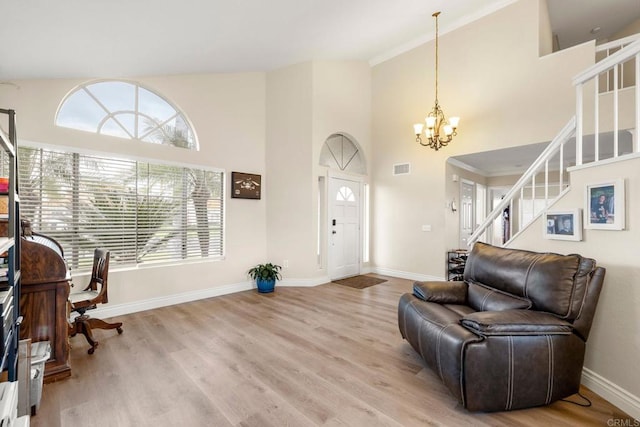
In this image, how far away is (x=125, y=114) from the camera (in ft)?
11.6

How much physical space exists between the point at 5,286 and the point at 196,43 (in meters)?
2.80

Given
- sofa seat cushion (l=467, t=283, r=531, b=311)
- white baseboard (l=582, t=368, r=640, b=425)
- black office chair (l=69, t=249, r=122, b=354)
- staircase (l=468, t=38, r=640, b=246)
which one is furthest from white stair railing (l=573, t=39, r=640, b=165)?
black office chair (l=69, t=249, r=122, b=354)

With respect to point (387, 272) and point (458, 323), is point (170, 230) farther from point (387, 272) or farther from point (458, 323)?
point (387, 272)

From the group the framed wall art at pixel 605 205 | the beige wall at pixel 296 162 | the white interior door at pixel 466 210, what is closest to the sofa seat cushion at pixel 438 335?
the framed wall art at pixel 605 205

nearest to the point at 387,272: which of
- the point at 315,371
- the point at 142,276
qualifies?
the point at 315,371

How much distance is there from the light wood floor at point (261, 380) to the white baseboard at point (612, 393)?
0.05 m

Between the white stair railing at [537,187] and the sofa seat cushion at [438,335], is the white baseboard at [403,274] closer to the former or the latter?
the white stair railing at [537,187]

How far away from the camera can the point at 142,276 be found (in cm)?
355

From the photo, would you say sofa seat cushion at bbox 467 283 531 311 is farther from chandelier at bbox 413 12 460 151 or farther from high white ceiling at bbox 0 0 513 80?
high white ceiling at bbox 0 0 513 80

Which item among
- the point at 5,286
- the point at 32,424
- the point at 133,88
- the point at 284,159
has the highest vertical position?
the point at 133,88

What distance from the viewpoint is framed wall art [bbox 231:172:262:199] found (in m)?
4.43

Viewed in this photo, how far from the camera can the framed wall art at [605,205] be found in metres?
1.77

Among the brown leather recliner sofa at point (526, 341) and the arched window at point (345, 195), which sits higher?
→ the arched window at point (345, 195)

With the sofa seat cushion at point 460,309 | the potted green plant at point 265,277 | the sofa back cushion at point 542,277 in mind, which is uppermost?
the sofa back cushion at point 542,277
